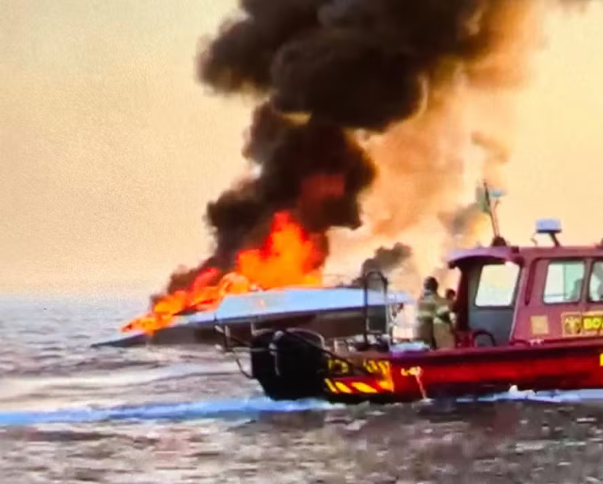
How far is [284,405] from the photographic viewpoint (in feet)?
25.5

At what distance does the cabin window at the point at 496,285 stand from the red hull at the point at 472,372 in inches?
21.1

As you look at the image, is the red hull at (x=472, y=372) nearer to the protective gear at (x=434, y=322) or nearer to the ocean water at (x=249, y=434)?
the ocean water at (x=249, y=434)

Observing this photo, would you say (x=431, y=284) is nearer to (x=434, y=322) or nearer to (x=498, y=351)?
(x=434, y=322)

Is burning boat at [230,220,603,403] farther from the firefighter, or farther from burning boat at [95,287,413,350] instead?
burning boat at [95,287,413,350]

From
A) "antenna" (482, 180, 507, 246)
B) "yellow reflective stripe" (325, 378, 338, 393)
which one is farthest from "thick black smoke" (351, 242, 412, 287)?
"yellow reflective stripe" (325, 378, 338, 393)

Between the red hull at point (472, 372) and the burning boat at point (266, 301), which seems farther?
the burning boat at point (266, 301)

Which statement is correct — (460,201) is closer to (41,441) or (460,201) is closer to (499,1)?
(499,1)

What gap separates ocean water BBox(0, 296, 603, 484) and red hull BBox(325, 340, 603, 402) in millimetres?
154

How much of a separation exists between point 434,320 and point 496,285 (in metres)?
0.60

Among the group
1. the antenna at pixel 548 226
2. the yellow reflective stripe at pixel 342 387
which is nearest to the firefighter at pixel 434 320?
the yellow reflective stripe at pixel 342 387

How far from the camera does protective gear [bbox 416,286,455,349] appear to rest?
7.79m

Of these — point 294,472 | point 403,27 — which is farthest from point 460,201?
point 294,472

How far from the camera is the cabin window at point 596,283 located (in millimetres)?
7777

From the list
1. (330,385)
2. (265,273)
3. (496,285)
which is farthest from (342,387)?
(265,273)
